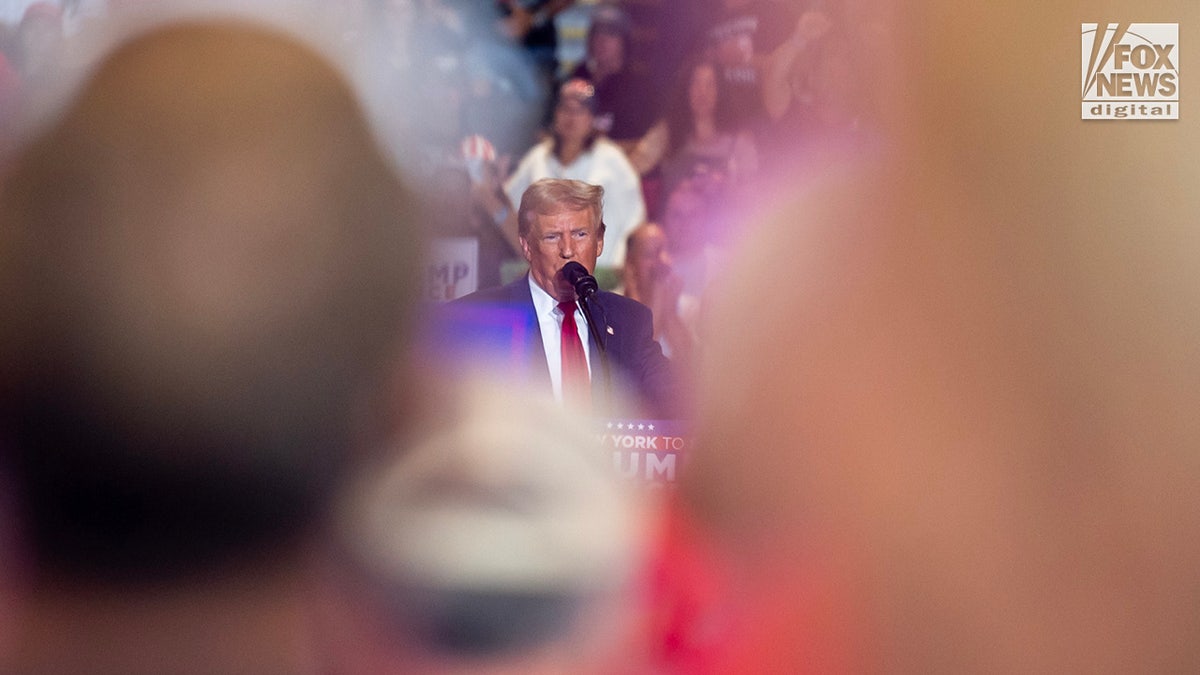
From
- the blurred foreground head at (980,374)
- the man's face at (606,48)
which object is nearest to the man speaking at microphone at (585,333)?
the blurred foreground head at (980,374)

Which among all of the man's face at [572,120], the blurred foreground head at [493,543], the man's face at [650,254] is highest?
the man's face at [572,120]

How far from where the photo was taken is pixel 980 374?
1.58 m

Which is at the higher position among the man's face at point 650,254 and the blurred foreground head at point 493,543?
the man's face at point 650,254

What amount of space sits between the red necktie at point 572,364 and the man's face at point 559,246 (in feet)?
0.12

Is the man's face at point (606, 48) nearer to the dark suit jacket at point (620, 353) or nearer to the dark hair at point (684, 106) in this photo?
the dark hair at point (684, 106)

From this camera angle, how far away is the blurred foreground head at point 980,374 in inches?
61.2

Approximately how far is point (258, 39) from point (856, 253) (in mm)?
1220

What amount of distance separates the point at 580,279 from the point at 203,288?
0.74 meters

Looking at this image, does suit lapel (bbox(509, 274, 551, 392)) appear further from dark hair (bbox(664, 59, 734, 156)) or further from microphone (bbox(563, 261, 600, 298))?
dark hair (bbox(664, 59, 734, 156))

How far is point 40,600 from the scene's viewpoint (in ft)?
5.37

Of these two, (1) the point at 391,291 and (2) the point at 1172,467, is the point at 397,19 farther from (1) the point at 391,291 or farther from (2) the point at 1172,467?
(2) the point at 1172,467

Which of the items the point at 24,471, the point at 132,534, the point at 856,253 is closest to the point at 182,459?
the point at 132,534

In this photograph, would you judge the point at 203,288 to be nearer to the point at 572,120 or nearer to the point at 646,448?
the point at 572,120

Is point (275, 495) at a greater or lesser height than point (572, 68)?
lesser
